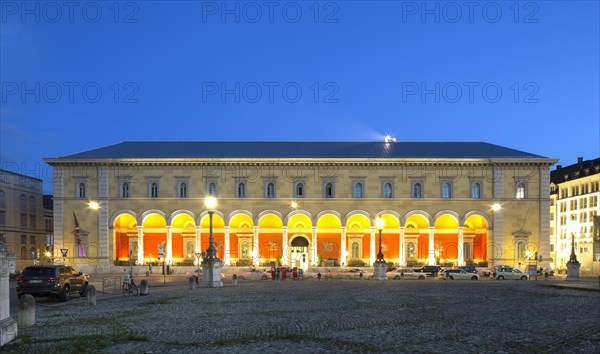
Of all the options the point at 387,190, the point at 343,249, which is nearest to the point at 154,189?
the point at 343,249

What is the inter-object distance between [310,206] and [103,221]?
20990 millimetres

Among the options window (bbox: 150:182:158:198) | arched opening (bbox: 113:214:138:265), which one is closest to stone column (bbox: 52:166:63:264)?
arched opening (bbox: 113:214:138:265)

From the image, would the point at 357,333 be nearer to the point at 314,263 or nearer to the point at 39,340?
the point at 39,340

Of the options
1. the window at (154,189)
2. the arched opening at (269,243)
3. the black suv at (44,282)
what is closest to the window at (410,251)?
the arched opening at (269,243)

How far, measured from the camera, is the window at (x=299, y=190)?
61750 mm

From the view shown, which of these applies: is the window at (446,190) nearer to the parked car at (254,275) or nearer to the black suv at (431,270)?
the black suv at (431,270)

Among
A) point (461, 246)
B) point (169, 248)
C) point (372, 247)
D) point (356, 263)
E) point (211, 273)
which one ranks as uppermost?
point (211, 273)

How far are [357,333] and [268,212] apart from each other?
46.8m

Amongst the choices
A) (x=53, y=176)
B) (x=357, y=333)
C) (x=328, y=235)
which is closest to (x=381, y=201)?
(x=328, y=235)

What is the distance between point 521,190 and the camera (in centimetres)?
6100

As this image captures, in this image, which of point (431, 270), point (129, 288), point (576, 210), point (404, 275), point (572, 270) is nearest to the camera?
point (129, 288)

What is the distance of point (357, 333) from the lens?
14992 mm

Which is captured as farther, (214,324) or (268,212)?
(268,212)

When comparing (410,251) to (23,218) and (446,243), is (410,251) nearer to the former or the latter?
(446,243)
